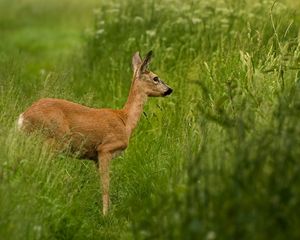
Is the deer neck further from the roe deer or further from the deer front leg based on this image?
the deer front leg

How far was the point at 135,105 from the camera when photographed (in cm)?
1123

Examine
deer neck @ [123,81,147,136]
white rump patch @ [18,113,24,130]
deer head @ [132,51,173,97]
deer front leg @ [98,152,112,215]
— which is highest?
white rump patch @ [18,113,24,130]

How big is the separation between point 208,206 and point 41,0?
20.8m

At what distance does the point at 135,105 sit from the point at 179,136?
61 centimetres

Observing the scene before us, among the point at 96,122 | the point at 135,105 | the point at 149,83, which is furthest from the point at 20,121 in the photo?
the point at 149,83

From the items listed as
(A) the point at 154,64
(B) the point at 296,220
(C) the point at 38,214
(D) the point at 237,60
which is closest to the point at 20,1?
(A) the point at 154,64

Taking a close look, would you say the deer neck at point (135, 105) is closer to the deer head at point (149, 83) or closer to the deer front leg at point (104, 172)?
the deer head at point (149, 83)

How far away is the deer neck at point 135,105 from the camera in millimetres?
11130

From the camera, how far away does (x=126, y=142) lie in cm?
1084

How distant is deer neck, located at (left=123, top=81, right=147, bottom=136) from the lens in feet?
36.5

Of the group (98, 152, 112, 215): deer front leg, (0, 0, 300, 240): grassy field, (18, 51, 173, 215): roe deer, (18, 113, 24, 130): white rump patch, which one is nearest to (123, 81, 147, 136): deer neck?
(18, 51, 173, 215): roe deer

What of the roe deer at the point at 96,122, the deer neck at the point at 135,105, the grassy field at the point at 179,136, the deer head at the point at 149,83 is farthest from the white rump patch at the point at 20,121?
the deer head at the point at 149,83

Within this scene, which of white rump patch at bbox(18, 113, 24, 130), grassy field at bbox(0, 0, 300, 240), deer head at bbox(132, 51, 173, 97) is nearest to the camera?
grassy field at bbox(0, 0, 300, 240)

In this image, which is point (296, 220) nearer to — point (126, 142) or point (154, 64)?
point (126, 142)
